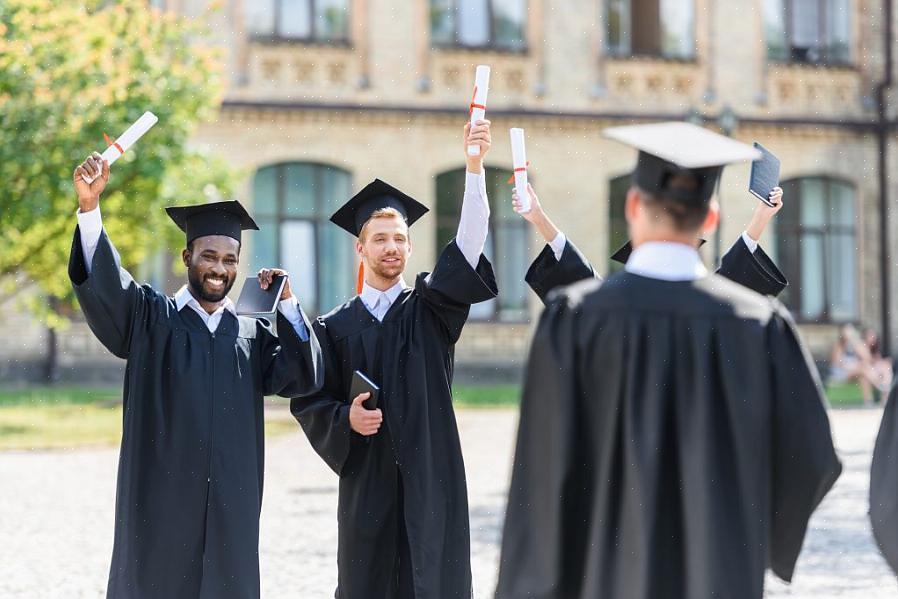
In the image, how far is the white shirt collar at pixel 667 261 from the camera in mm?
4234

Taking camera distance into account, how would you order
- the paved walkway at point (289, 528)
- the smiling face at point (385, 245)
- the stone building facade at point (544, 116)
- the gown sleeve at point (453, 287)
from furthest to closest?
the stone building facade at point (544, 116)
the paved walkway at point (289, 528)
the smiling face at point (385, 245)
the gown sleeve at point (453, 287)

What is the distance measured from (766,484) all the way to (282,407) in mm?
20023

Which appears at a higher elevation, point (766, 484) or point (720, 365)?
point (720, 365)

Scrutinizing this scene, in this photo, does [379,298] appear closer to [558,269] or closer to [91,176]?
[558,269]

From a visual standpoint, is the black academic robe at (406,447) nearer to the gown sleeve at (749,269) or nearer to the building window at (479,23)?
the gown sleeve at (749,269)

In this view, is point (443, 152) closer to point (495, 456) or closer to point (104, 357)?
point (104, 357)

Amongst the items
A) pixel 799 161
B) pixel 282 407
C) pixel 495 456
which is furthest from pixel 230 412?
pixel 799 161

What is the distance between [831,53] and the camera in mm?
30234

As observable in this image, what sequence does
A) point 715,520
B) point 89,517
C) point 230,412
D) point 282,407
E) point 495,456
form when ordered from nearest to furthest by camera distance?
point 715,520 → point 230,412 → point 89,517 → point 495,456 → point 282,407

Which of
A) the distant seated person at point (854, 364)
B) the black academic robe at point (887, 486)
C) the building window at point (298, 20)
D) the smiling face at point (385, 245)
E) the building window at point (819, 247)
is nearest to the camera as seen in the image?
the black academic robe at point (887, 486)

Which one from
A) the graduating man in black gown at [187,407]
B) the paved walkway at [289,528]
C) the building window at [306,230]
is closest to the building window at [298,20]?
the building window at [306,230]

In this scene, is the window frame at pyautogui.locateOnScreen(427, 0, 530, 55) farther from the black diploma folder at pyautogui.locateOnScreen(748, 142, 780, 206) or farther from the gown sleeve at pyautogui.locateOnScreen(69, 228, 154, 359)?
the black diploma folder at pyautogui.locateOnScreen(748, 142, 780, 206)

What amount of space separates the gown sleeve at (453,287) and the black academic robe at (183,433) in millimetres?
504

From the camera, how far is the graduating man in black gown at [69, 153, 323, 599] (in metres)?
6.10
